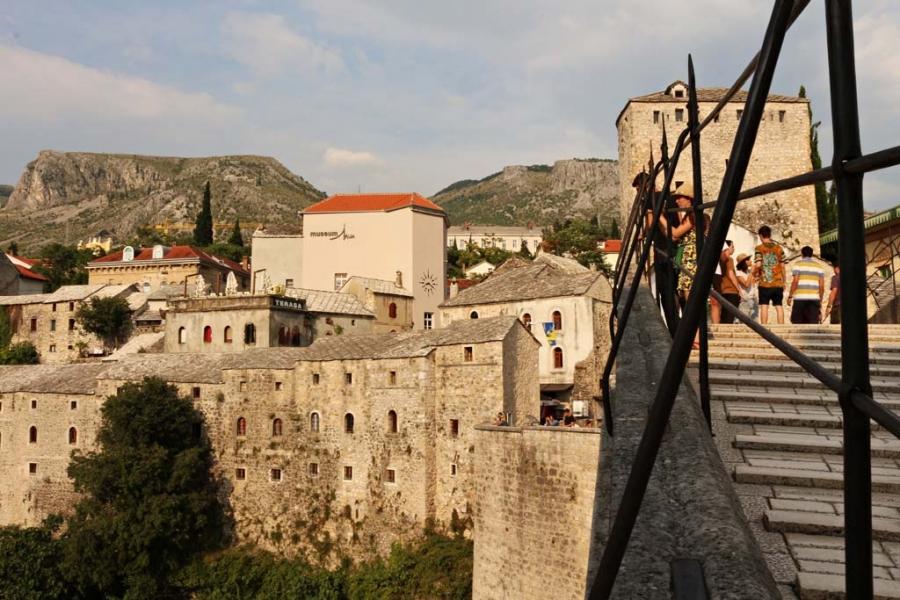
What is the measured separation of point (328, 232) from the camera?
49.7 meters

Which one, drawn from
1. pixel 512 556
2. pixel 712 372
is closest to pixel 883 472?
pixel 712 372

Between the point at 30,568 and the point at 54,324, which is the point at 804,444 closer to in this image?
the point at 30,568

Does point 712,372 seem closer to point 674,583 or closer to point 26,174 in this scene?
point 674,583

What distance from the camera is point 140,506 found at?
101 ft

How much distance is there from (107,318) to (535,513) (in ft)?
144

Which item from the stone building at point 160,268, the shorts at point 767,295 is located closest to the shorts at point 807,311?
the shorts at point 767,295

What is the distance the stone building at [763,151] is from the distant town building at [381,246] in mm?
15181

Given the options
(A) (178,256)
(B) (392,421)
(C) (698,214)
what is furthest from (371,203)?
(C) (698,214)

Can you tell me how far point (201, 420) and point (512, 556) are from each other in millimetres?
20792

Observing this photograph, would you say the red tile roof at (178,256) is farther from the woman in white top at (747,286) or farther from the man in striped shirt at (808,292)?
the man in striped shirt at (808,292)

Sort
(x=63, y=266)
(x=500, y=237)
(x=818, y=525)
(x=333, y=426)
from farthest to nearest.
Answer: (x=500, y=237)
(x=63, y=266)
(x=333, y=426)
(x=818, y=525)

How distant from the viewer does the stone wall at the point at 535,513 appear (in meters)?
17.2

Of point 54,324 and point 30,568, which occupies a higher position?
point 54,324

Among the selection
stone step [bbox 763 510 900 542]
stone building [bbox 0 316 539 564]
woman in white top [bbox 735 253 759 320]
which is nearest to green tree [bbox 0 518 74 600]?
stone building [bbox 0 316 539 564]
